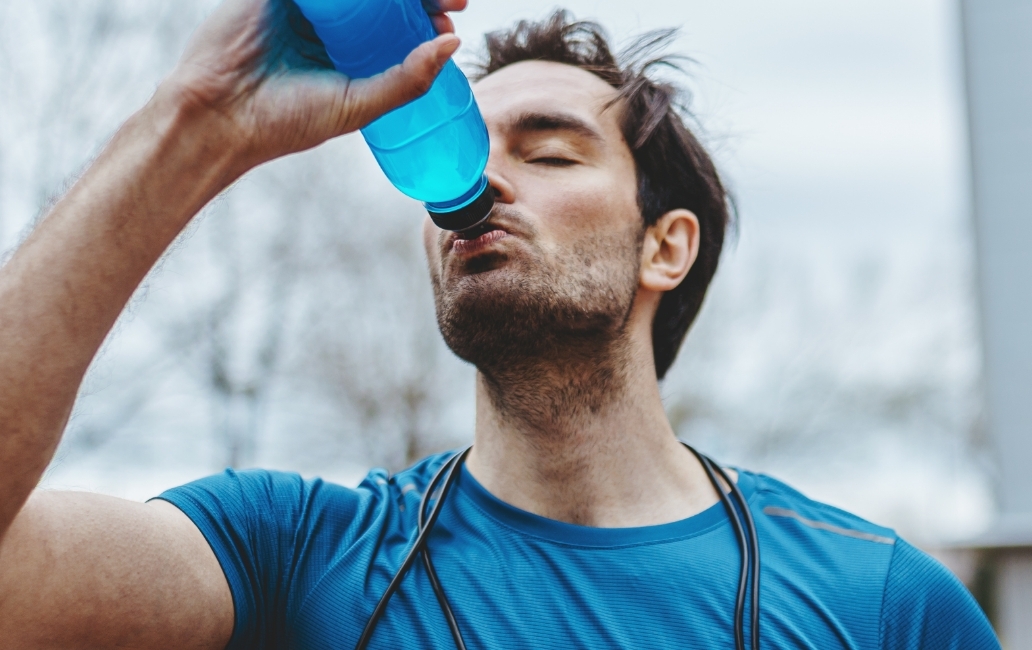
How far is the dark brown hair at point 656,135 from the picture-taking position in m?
2.80

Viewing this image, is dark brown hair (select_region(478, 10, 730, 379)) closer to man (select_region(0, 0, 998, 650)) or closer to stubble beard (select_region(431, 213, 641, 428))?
man (select_region(0, 0, 998, 650))

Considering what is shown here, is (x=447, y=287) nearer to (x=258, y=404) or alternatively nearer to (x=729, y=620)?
(x=729, y=620)

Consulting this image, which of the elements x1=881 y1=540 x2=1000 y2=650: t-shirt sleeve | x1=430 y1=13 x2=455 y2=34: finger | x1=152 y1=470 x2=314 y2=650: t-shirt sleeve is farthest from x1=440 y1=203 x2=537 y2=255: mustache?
x1=881 y1=540 x2=1000 y2=650: t-shirt sleeve

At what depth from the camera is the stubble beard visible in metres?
2.25

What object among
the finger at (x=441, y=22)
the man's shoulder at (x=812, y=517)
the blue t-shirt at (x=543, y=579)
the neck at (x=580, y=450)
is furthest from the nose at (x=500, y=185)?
the man's shoulder at (x=812, y=517)

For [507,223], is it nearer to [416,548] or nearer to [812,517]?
[416,548]

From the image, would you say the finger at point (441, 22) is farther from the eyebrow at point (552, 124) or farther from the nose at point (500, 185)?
the eyebrow at point (552, 124)

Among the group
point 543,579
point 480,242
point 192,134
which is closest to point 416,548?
point 543,579

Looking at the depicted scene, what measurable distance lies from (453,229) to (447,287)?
287 millimetres

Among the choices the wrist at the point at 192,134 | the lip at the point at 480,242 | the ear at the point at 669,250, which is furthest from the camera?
the ear at the point at 669,250

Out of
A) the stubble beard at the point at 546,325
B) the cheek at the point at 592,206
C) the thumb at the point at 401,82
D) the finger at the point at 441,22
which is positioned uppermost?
the finger at the point at 441,22

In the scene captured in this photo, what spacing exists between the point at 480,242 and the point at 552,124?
470 millimetres

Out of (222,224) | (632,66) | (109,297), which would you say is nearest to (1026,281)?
(632,66)

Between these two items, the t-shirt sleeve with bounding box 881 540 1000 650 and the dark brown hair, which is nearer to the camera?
the t-shirt sleeve with bounding box 881 540 1000 650
